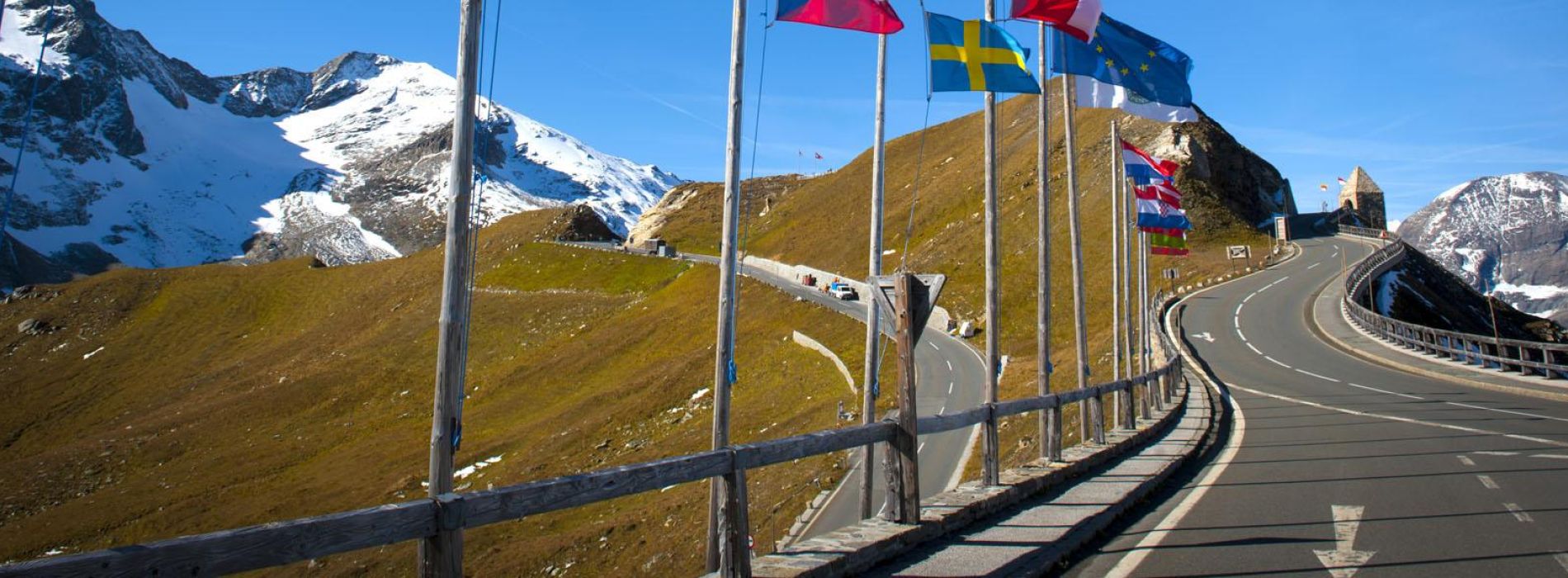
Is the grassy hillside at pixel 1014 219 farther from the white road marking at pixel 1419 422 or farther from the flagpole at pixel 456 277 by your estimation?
the flagpole at pixel 456 277

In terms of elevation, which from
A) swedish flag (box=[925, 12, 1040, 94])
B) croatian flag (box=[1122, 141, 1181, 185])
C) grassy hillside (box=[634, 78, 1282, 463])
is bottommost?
swedish flag (box=[925, 12, 1040, 94])

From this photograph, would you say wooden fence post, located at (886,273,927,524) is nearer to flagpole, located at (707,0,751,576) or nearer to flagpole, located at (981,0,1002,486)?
Result: flagpole, located at (707,0,751,576)

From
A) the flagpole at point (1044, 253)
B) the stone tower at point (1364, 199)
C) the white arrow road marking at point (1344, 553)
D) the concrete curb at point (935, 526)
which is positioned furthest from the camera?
the stone tower at point (1364, 199)

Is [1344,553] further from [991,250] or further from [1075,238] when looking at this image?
[1075,238]

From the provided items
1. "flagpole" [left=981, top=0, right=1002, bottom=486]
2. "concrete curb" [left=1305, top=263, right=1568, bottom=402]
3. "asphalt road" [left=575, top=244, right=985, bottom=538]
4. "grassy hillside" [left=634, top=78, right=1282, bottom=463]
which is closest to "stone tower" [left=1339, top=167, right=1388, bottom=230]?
"grassy hillside" [left=634, top=78, right=1282, bottom=463]

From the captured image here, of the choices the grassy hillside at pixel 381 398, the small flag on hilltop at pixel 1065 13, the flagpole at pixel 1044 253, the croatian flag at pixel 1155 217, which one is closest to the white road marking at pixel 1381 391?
the croatian flag at pixel 1155 217

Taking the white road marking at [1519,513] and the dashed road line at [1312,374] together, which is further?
the dashed road line at [1312,374]

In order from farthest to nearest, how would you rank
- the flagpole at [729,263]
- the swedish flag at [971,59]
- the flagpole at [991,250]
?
1. the swedish flag at [971,59]
2. the flagpole at [991,250]
3. the flagpole at [729,263]

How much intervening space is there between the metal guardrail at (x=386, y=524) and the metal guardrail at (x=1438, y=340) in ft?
109

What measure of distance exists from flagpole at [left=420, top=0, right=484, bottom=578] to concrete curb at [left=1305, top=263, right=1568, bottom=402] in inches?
1201

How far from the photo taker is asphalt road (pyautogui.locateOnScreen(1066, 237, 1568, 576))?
8.73 m

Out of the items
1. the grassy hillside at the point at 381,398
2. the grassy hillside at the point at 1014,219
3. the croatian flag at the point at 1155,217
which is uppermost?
the grassy hillside at the point at 1014,219

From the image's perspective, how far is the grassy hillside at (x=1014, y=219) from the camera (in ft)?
219

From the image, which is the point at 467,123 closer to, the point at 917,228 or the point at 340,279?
the point at 917,228
